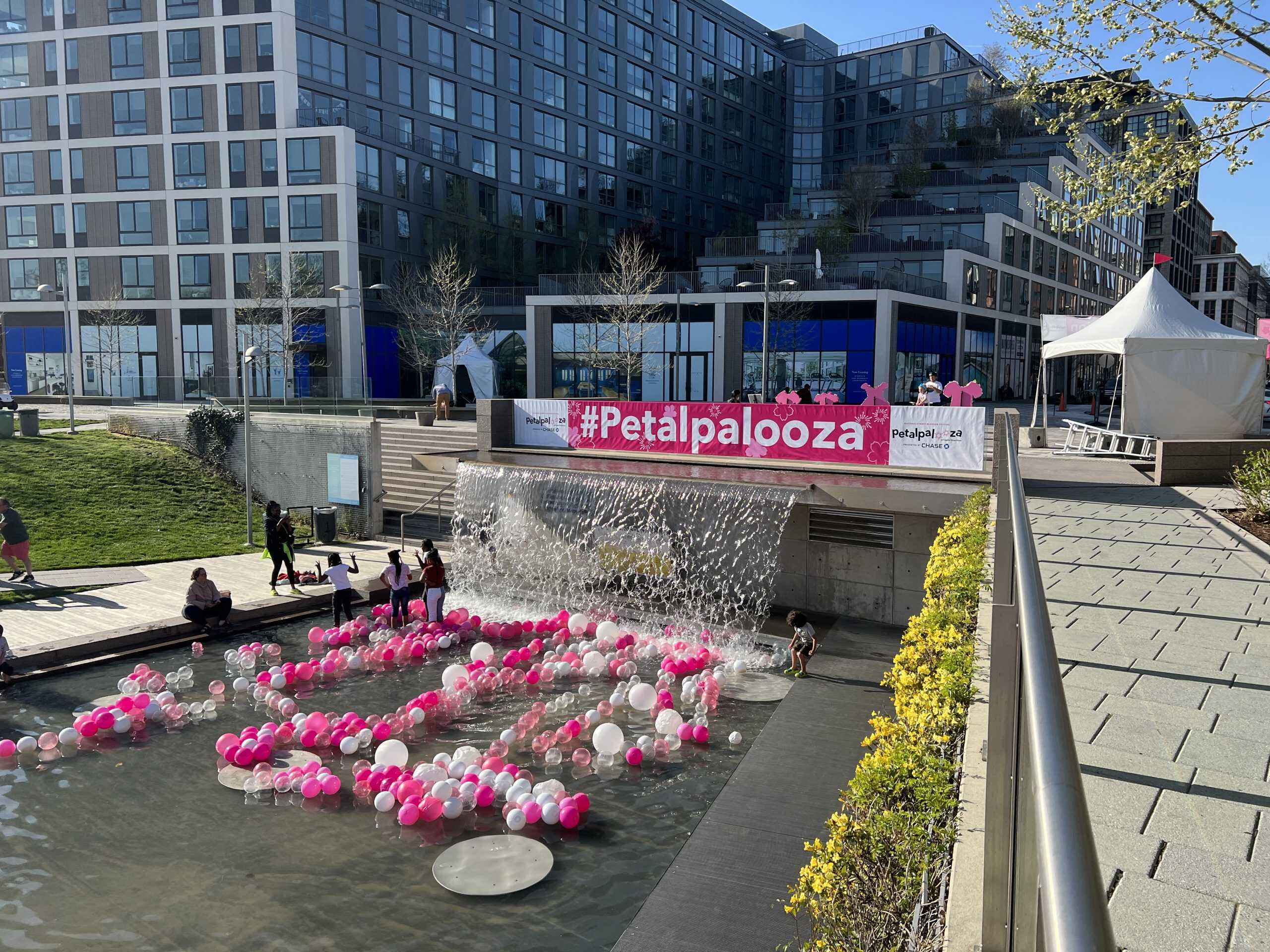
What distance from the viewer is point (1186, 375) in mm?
20766

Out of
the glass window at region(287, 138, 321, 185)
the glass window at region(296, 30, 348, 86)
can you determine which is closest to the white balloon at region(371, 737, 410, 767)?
the glass window at region(287, 138, 321, 185)

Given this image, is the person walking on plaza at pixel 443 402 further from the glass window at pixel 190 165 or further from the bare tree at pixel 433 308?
the glass window at pixel 190 165

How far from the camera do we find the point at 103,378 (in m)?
50.6

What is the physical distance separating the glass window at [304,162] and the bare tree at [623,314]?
15.4 metres

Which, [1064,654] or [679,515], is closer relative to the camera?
[1064,654]

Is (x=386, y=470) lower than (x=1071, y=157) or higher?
lower

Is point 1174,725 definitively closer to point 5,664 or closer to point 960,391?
point 960,391

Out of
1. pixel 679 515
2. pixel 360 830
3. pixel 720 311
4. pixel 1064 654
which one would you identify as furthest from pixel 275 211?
pixel 1064 654

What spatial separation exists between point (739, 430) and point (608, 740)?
31.2 ft

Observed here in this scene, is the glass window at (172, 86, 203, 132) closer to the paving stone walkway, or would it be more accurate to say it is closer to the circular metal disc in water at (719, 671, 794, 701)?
Result: the circular metal disc in water at (719, 671, 794, 701)

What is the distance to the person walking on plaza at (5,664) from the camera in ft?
43.3

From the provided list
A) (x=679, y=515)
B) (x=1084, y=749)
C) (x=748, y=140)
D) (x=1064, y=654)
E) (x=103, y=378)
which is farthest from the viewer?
(x=748, y=140)

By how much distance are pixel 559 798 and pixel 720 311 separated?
1557 inches

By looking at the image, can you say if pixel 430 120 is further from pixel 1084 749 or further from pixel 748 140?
pixel 1084 749
